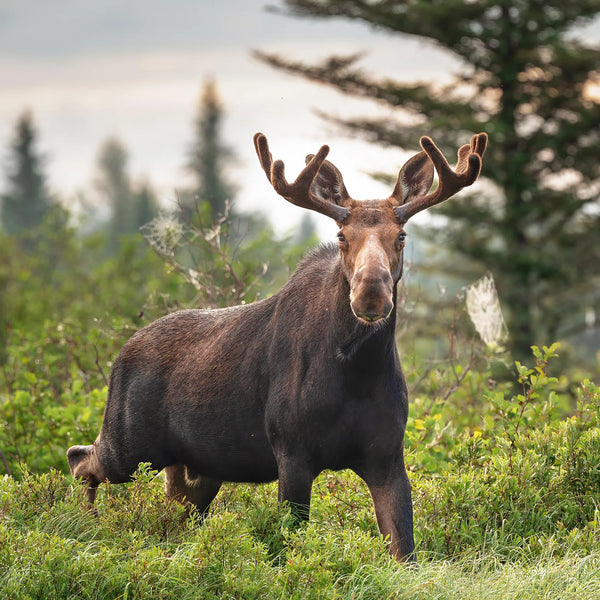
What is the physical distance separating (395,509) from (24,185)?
62.4 metres

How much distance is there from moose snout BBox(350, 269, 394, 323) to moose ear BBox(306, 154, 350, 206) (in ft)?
2.95

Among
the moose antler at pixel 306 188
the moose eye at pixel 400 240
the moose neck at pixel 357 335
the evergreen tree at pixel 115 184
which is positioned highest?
the moose antler at pixel 306 188

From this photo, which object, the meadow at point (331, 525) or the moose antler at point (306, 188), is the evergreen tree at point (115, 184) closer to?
the meadow at point (331, 525)

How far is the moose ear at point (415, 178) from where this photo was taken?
18.9 feet

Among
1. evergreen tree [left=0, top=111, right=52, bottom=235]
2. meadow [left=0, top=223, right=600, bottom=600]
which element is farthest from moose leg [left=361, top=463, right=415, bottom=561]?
evergreen tree [left=0, top=111, right=52, bottom=235]

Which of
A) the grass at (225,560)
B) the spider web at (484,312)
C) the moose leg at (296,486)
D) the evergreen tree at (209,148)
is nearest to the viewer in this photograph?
the grass at (225,560)

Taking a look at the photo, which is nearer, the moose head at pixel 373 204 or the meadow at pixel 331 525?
the meadow at pixel 331 525

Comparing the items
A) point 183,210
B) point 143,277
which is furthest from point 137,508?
point 143,277

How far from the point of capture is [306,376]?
216 inches

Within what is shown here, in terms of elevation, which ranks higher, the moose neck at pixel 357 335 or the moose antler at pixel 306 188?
the moose antler at pixel 306 188

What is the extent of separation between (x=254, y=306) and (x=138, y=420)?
1.09 meters

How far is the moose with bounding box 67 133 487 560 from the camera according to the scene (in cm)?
539

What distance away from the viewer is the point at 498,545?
6008mm

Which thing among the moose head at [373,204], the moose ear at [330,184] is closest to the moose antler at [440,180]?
the moose head at [373,204]
